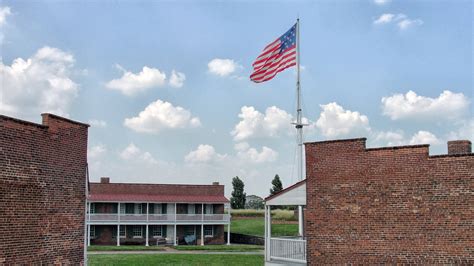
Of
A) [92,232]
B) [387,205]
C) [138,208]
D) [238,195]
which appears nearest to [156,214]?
[138,208]

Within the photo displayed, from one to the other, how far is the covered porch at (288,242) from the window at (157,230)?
27.0 metres

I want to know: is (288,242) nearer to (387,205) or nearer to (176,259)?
(387,205)

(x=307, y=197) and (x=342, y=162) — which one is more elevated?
(x=342, y=162)

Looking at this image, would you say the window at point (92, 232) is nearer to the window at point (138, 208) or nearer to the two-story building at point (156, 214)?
the two-story building at point (156, 214)

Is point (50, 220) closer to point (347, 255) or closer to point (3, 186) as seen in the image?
point (3, 186)

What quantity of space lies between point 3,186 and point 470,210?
12.6m

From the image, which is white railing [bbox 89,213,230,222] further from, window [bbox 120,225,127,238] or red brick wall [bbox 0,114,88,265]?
red brick wall [bbox 0,114,88,265]

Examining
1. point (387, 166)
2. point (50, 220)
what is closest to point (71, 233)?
point (50, 220)

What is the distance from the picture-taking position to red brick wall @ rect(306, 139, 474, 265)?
15.0 m

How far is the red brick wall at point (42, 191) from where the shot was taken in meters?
12.6

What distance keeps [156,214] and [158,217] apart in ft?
1.85

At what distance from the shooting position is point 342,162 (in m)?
17.5

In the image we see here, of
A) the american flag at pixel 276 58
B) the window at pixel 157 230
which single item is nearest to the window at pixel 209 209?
the window at pixel 157 230

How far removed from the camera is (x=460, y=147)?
15844 mm
